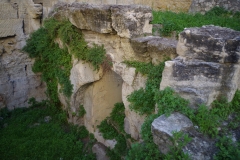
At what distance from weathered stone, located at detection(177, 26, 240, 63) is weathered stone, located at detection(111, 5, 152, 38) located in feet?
4.55

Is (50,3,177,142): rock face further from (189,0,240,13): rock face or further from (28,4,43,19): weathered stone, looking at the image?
(189,0,240,13): rock face

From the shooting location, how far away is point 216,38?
339 centimetres

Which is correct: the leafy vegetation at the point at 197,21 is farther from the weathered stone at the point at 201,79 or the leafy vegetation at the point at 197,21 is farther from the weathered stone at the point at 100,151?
the weathered stone at the point at 100,151

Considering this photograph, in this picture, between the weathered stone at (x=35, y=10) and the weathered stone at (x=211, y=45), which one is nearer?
the weathered stone at (x=211, y=45)

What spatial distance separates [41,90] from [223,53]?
726cm

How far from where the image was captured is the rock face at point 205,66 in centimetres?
339

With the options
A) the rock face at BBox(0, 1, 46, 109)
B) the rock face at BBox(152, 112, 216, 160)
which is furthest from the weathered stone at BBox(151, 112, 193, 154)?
the rock face at BBox(0, 1, 46, 109)

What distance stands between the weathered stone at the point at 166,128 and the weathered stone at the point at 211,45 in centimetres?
105

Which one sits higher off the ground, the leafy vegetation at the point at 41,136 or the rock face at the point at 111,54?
the rock face at the point at 111,54

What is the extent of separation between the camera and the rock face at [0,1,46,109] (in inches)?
300

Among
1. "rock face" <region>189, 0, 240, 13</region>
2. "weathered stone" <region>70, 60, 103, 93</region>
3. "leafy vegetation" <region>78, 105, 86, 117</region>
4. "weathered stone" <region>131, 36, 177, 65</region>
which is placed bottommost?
"leafy vegetation" <region>78, 105, 86, 117</region>

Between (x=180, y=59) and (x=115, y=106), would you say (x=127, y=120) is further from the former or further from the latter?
(x=180, y=59)

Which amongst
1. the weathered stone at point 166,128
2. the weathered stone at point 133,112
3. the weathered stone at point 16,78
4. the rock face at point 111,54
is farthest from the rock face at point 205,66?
the weathered stone at point 16,78

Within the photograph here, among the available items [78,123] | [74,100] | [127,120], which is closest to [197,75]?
[127,120]
